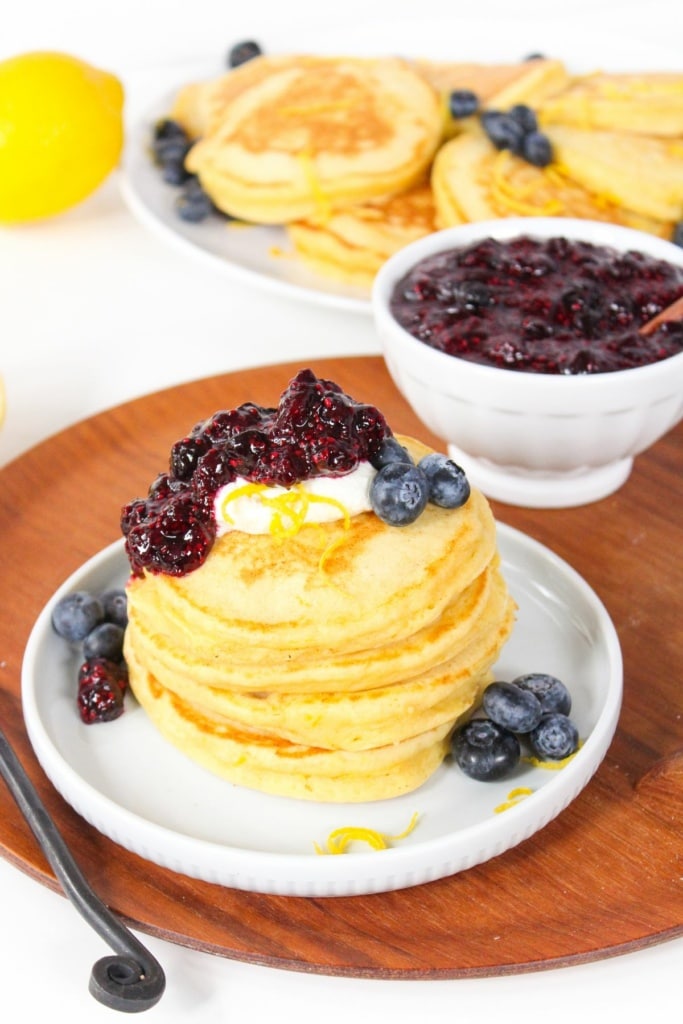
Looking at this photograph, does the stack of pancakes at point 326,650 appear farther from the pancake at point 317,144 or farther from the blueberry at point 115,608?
the pancake at point 317,144

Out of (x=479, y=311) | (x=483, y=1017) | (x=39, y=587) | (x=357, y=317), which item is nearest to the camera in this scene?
(x=483, y=1017)

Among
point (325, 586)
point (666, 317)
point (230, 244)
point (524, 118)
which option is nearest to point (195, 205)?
point (230, 244)

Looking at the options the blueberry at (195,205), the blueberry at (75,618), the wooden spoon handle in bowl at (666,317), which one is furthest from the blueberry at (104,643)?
the blueberry at (195,205)

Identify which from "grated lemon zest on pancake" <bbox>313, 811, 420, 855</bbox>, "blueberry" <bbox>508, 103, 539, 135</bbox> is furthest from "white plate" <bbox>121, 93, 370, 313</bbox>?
"grated lemon zest on pancake" <bbox>313, 811, 420, 855</bbox>

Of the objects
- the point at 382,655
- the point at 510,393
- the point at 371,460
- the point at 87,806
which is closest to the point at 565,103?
the point at 510,393

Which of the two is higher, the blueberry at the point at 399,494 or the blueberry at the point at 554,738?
the blueberry at the point at 399,494

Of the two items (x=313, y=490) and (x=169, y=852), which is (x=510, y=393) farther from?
(x=169, y=852)
